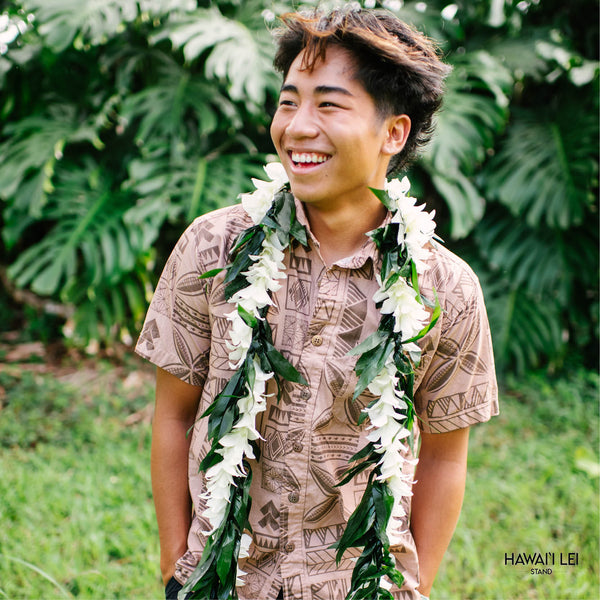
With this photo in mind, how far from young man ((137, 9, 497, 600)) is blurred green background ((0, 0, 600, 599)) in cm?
148

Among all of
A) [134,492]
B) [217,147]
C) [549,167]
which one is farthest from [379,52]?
[549,167]

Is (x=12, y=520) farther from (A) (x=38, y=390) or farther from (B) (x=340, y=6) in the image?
(B) (x=340, y=6)

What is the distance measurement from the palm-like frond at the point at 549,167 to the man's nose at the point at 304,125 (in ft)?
11.5

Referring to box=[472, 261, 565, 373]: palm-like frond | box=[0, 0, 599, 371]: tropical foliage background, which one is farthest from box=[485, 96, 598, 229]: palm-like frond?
box=[472, 261, 565, 373]: palm-like frond

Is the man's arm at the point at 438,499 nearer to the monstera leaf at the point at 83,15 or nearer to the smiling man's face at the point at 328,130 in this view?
the smiling man's face at the point at 328,130

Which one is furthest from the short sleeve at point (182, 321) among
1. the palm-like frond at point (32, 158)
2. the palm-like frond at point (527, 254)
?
the palm-like frond at point (527, 254)

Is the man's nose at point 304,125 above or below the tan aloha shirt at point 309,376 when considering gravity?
above

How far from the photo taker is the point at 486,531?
3.12 metres

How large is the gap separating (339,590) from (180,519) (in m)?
0.47

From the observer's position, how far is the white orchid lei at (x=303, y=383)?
1479mm

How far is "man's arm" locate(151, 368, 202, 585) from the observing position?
5.52ft

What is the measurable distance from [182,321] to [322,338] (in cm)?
38

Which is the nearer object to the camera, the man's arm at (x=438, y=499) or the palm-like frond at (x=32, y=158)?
the man's arm at (x=438, y=499)

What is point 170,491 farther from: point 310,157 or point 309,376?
point 310,157
